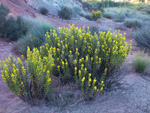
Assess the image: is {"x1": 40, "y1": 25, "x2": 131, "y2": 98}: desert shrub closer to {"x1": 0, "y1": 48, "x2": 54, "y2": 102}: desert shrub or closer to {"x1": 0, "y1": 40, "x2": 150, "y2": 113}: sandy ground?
{"x1": 0, "y1": 40, "x2": 150, "y2": 113}: sandy ground

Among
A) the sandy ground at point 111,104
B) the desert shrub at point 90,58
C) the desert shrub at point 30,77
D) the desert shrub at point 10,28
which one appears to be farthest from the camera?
the desert shrub at point 10,28

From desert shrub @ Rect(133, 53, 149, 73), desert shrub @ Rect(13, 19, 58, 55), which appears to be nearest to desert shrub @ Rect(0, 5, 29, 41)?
desert shrub @ Rect(13, 19, 58, 55)

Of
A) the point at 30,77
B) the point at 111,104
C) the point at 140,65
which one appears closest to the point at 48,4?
the point at 140,65

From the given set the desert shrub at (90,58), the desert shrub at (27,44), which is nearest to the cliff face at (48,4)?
the desert shrub at (27,44)

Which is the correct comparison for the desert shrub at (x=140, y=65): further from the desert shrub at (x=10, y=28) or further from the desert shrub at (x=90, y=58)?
the desert shrub at (x=10, y=28)

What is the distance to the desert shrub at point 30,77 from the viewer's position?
3383 millimetres

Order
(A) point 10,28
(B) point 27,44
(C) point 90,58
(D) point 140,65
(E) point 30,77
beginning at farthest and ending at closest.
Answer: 1. (A) point 10,28
2. (B) point 27,44
3. (D) point 140,65
4. (C) point 90,58
5. (E) point 30,77

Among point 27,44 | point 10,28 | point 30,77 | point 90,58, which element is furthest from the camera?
point 10,28

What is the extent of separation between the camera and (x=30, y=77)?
357 cm

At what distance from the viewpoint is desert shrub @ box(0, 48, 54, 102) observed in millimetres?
3383

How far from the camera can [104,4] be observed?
59.5m

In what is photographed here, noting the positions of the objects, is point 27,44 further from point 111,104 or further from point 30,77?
point 111,104

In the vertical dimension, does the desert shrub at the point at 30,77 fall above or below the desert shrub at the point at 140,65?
above

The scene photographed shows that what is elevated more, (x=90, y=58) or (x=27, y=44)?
(x=90, y=58)
